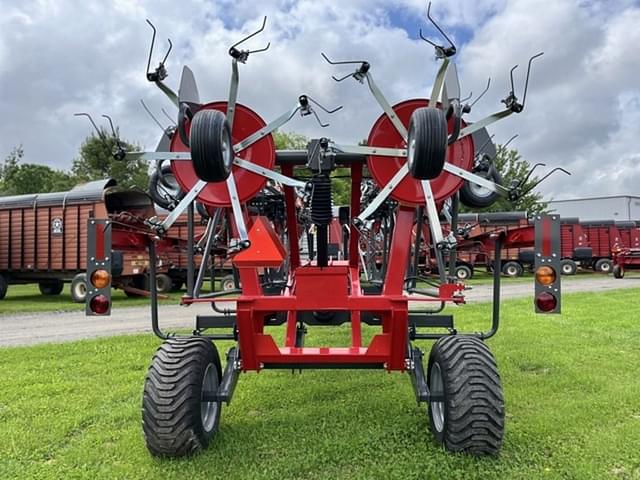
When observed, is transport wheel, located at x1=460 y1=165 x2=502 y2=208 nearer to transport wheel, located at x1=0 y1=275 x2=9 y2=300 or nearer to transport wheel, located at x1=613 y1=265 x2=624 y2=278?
transport wheel, located at x1=0 y1=275 x2=9 y2=300

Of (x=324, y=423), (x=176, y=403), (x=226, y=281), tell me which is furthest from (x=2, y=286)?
(x=176, y=403)

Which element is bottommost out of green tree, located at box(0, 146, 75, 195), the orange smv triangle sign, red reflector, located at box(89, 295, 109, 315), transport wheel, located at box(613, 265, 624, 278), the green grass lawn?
the green grass lawn

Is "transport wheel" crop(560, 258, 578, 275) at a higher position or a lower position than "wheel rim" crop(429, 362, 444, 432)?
higher

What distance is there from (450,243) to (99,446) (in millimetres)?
2796

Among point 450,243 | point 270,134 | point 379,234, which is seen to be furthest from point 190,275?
point 379,234

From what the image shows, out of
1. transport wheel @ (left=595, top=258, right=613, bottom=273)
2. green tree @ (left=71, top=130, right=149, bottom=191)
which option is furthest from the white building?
green tree @ (left=71, top=130, right=149, bottom=191)

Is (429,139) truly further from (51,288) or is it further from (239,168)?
(51,288)

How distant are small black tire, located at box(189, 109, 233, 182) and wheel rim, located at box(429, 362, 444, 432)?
1.98m

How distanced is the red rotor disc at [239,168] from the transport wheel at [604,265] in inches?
1134

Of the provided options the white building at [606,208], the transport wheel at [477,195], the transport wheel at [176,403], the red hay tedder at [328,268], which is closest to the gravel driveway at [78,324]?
the transport wheel at [176,403]

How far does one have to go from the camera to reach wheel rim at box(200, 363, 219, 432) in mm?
3760

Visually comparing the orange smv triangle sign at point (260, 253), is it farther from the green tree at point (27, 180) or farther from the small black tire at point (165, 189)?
the green tree at point (27, 180)

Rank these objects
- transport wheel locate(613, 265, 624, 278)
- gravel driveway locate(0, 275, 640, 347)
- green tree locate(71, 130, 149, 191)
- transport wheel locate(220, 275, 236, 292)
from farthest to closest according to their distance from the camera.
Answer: green tree locate(71, 130, 149, 191), transport wheel locate(613, 265, 624, 278), gravel driveway locate(0, 275, 640, 347), transport wheel locate(220, 275, 236, 292)

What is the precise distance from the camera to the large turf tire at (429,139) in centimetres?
266
